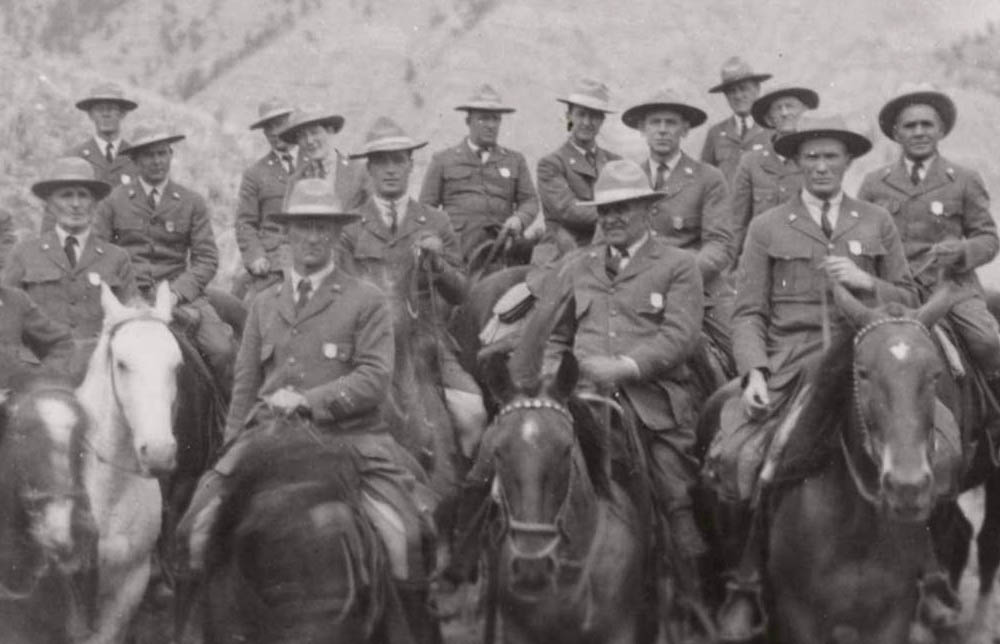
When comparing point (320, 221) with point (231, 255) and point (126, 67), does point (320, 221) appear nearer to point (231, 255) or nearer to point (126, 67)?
point (231, 255)

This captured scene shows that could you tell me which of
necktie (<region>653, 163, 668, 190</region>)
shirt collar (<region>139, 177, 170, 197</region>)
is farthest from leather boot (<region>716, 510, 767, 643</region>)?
shirt collar (<region>139, 177, 170, 197</region>)

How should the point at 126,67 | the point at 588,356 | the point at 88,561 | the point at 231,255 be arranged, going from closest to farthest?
the point at 88,561 → the point at 588,356 → the point at 231,255 → the point at 126,67

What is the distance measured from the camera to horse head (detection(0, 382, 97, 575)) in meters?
6.51

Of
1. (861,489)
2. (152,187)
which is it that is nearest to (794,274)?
(861,489)

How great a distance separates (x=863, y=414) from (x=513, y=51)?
74.7 ft

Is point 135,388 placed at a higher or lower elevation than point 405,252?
lower

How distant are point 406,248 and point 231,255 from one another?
27.2 ft

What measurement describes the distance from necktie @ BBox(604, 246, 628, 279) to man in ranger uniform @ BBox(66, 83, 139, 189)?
15.7 feet

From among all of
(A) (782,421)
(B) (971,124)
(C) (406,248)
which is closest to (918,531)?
(A) (782,421)

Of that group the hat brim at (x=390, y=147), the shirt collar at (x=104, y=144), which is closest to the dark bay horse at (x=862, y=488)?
the hat brim at (x=390, y=147)

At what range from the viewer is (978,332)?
29.5ft

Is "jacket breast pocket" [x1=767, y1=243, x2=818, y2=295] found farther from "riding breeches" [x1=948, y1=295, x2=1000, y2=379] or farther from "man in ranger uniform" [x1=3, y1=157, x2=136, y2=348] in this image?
"man in ranger uniform" [x1=3, y1=157, x2=136, y2=348]

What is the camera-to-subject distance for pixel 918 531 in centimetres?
634

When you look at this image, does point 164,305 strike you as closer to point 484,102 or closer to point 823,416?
point 823,416
